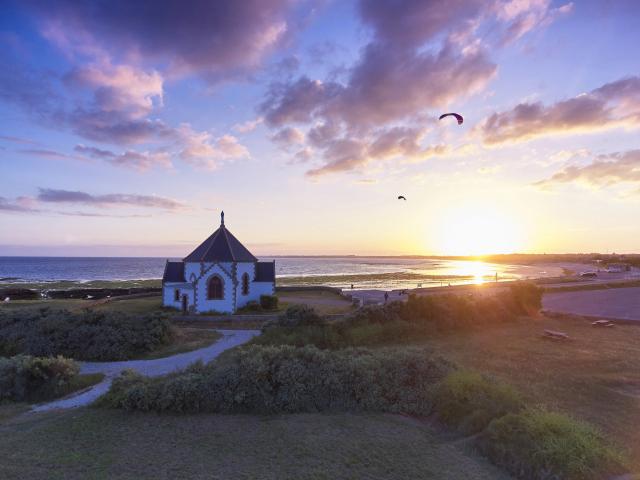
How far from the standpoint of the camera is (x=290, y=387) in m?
11.4

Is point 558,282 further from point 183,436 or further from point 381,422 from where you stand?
point 183,436

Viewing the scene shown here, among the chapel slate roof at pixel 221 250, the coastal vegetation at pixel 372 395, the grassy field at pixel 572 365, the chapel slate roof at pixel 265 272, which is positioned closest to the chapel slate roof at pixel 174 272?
the chapel slate roof at pixel 221 250

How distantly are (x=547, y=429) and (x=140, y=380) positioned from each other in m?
Answer: 10.2

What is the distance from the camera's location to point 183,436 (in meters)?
9.17

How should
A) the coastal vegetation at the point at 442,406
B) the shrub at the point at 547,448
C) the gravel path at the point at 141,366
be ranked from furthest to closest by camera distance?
the gravel path at the point at 141,366, the coastal vegetation at the point at 442,406, the shrub at the point at 547,448

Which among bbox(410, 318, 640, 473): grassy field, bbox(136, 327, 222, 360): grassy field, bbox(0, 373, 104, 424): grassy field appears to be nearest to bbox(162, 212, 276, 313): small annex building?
bbox(136, 327, 222, 360): grassy field

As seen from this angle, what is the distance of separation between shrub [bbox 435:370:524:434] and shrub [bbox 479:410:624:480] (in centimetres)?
56

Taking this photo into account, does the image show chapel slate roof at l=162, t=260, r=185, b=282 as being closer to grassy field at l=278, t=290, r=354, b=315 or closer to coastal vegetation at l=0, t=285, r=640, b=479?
grassy field at l=278, t=290, r=354, b=315

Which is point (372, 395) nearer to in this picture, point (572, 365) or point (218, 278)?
point (572, 365)

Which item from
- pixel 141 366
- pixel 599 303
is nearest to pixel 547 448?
pixel 141 366

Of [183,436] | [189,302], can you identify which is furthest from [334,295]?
[183,436]

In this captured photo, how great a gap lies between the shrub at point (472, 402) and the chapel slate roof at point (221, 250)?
24979mm

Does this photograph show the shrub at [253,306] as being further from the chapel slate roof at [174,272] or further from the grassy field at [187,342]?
the grassy field at [187,342]

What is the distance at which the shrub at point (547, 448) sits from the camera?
24.9 feet
